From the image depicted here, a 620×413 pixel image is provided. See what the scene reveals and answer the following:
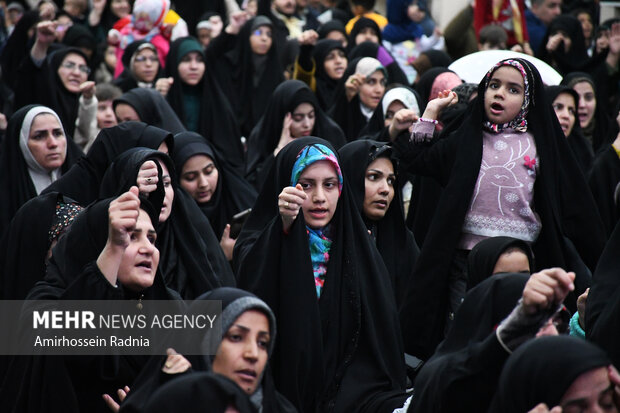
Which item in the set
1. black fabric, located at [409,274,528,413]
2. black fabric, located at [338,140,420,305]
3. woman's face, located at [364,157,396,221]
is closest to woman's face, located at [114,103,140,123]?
black fabric, located at [338,140,420,305]

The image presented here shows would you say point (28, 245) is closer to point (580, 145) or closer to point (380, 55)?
point (580, 145)

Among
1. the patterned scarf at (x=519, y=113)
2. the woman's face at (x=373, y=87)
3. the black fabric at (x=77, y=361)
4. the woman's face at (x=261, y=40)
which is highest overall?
the woman's face at (x=261, y=40)

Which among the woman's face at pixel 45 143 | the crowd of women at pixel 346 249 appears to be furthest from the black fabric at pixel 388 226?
the woman's face at pixel 45 143

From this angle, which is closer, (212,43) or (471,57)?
(471,57)

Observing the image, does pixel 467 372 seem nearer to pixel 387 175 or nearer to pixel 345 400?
pixel 345 400

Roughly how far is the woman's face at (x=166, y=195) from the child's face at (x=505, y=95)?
1582 mm

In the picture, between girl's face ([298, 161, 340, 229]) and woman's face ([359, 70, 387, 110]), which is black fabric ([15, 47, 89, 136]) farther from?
girl's face ([298, 161, 340, 229])

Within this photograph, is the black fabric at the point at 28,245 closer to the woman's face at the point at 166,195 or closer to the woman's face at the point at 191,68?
the woman's face at the point at 166,195

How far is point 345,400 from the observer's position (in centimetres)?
488

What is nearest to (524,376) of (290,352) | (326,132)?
(290,352)

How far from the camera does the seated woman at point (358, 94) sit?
9000 mm

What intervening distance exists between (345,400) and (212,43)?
6.83m

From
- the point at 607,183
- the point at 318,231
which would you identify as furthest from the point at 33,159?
the point at 607,183

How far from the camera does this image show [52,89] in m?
9.70
